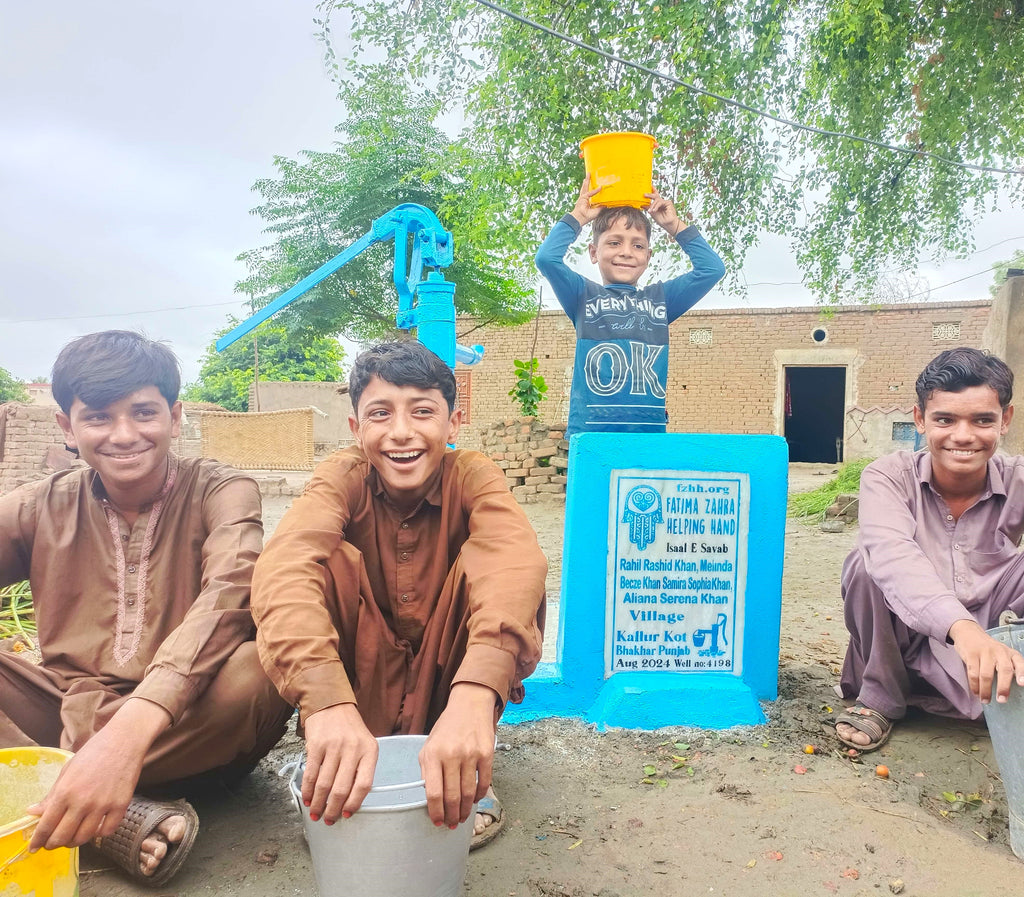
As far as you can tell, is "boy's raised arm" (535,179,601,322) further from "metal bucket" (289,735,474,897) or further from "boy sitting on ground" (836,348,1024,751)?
"metal bucket" (289,735,474,897)

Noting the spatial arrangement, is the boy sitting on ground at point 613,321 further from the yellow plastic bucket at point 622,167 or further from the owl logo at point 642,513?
the owl logo at point 642,513

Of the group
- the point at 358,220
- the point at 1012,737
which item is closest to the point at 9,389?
Answer: the point at 358,220


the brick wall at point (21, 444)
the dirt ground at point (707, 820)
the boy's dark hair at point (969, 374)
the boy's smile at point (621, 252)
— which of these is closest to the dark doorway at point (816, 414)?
the brick wall at point (21, 444)

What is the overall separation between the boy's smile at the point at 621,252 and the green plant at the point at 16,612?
3.53 metres

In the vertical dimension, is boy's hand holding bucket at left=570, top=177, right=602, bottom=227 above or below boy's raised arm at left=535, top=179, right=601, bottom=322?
above

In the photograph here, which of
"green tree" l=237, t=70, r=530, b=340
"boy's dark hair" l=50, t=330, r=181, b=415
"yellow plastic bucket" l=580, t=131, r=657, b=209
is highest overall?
"green tree" l=237, t=70, r=530, b=340

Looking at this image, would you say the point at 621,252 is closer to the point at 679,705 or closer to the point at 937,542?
the point at 937,542

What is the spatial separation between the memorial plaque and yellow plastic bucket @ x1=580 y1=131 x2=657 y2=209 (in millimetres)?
1199

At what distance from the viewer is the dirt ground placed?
1.70 m

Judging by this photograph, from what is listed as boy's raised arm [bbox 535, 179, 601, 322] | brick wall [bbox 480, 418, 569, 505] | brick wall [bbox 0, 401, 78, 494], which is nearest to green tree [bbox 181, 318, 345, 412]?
brick wall [bbox 0, 401, 78, 494]

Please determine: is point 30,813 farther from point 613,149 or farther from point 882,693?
point 613,149

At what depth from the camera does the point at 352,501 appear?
6.49 ft

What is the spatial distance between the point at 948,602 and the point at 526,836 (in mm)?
1242

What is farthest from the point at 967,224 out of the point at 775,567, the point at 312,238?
the point at 312,238
